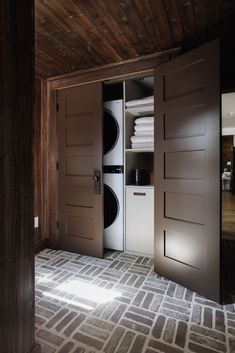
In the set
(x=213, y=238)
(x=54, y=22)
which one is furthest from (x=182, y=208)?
(x=54, y=22)

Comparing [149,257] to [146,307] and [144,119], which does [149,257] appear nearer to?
[146,307]

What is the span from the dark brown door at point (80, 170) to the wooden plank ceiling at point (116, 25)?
0.48 meters

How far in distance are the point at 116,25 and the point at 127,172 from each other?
1.61 meters

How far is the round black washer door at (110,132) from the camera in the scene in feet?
9.59

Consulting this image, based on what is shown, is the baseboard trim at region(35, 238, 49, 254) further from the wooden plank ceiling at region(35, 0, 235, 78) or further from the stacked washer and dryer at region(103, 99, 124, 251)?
the wooden plank ceiling at region(35, 0, 235, 78)

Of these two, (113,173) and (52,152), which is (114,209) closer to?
(113,173)

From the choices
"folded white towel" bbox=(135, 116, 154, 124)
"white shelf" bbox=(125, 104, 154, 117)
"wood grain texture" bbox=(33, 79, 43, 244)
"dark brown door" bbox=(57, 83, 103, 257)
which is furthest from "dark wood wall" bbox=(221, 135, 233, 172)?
"wood grain texture" bbox=(33, 79, 43, 244)

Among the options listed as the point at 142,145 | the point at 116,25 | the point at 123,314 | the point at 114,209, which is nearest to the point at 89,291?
the point at 123,314

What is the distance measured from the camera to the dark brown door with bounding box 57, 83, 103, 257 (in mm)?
2730

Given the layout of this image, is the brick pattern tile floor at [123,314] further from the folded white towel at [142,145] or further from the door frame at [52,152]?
the folded white towel at [142,145]

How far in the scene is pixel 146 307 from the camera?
1.79 meters

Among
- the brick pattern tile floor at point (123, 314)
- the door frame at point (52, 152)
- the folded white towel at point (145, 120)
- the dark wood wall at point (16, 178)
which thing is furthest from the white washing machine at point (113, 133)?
the dark wood wall at point (16, 178)

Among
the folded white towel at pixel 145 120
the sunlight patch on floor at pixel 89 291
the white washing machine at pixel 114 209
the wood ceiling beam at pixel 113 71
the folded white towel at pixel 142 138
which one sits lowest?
the sunlight patch on floor at pixel 89 291

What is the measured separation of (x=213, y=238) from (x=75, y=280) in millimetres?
1416
